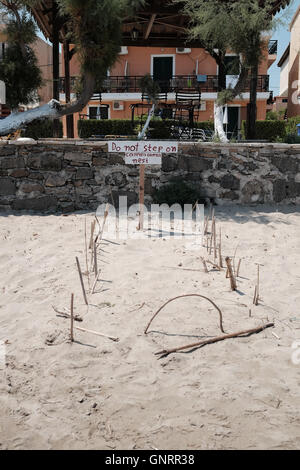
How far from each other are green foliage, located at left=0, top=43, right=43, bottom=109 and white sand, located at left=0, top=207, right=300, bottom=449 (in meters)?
5.26

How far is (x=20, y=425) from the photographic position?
2143 mm

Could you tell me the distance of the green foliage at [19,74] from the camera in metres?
8.47

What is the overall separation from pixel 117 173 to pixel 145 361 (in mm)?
4369

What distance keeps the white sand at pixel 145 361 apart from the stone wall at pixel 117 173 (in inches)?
87.1

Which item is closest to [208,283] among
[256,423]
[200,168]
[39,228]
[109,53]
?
[256,423]

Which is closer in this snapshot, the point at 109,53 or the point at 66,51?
the point at 109,53

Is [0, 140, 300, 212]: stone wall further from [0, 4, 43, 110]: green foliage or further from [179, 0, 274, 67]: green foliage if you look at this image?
[179, 0, 274, 67]: green foliage

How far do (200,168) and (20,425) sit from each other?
513cm

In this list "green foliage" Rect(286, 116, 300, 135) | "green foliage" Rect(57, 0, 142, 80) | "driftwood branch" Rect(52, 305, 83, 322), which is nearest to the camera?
"driftwood branch" Rect(52, 305, 83, 322)

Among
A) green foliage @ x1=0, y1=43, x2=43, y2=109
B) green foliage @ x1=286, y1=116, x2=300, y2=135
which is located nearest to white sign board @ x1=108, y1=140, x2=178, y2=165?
green foliage @ x1=0, y1=43, x2=43, y2=109

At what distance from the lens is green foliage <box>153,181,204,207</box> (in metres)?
6.36

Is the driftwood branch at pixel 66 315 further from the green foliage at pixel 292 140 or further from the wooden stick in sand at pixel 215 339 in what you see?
the green foliage at pixel 292 140

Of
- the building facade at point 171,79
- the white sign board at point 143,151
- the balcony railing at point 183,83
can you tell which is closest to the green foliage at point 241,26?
the white sign board at point 143,151
